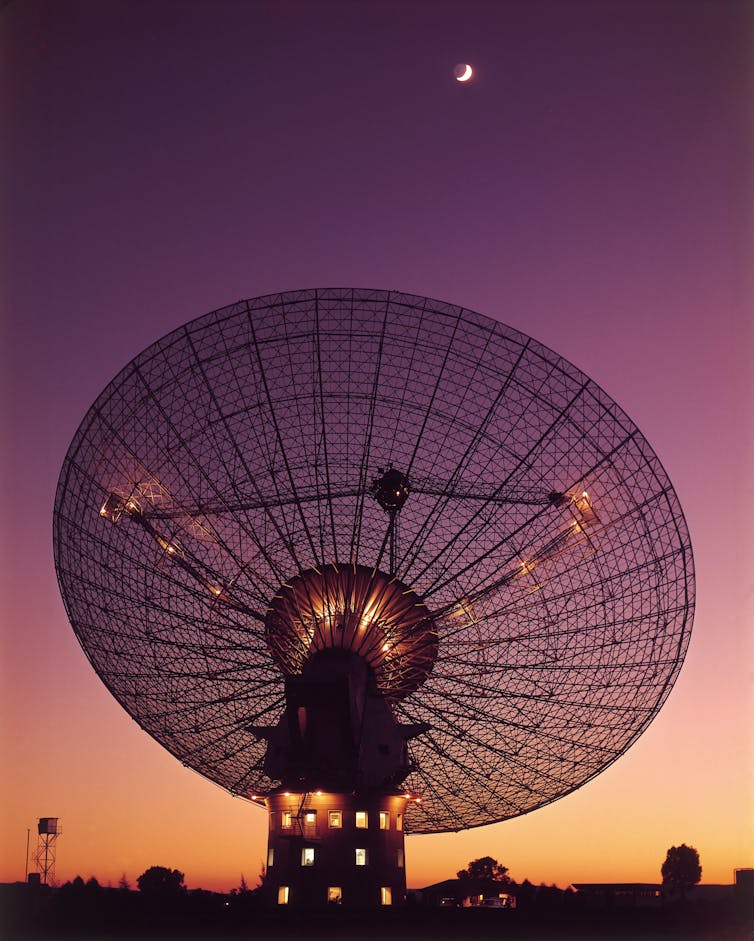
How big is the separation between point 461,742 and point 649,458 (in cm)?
1350

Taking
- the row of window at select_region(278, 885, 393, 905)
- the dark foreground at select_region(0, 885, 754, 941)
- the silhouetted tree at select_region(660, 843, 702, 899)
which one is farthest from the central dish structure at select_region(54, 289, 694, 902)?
the silhouetted tree at select_region(660, 843, 702, 899)

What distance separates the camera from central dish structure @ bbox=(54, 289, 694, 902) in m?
39.5

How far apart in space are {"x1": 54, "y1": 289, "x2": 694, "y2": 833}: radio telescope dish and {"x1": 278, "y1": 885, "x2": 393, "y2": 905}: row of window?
151 inches

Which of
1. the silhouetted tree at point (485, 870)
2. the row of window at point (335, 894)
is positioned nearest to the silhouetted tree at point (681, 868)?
the silhouetted tree at point (485, 870)

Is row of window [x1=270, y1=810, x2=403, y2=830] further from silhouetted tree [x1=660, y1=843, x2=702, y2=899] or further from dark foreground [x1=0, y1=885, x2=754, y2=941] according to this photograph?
silhouetted tree [x1=660, y1=843, x2=702, y2=899]

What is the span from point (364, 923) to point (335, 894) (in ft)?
9.52

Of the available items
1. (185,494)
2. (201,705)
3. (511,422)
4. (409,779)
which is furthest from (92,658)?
(511,422)

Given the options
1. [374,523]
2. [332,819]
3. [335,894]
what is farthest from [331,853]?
[374,523]

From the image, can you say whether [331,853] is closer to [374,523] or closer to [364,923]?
[364,923]

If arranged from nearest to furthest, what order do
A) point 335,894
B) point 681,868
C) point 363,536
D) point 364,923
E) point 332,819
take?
point 364,923 < point 335,894 < point 332,819 < point 363,536 < point 681,868

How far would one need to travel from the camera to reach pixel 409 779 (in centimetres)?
4675

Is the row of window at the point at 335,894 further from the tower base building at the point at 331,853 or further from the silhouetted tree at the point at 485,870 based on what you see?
the silhouetted tree at the point at 485,870

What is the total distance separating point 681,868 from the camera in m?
94.6

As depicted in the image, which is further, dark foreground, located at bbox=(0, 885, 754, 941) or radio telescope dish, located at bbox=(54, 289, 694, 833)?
radio telescope dish, located at bbox=(54, 289, 694, 833)
